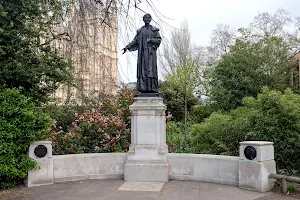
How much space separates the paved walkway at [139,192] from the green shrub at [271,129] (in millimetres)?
1992

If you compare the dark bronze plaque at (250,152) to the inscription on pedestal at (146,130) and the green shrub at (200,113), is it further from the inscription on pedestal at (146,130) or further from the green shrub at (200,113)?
the green shrub at (200,113)

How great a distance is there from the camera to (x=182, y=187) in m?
7.12

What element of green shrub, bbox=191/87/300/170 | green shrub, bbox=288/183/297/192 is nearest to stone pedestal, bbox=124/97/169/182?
green shrub, bbox=191/87/300/170

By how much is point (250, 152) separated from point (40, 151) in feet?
15.9

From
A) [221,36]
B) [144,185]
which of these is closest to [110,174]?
[144,185]

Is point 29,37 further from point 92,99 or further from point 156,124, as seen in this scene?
point 92,99

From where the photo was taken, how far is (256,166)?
260 inches

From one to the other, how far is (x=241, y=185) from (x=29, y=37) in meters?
6.47

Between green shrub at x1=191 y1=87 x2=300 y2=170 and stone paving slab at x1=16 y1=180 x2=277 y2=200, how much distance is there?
6.54 feet

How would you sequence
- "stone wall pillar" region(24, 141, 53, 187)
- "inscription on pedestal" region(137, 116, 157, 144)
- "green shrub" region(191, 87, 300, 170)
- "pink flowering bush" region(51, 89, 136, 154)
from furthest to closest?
1. "pink flowering bush" region(51, 89, 136, 154)
2. "green shrub" region(191, 87, 300, 170)
3. "inscription on pedestal" region(137, 116, 157, 144)
4. "stone wall pillar" region(24, 141, 53, 187)

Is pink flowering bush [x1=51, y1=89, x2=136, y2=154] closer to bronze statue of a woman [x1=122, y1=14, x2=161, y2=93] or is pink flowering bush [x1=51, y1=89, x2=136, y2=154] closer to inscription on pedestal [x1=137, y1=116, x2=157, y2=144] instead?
inscription on pedestal [x1=137, y1=116, x2=157, y2=144]

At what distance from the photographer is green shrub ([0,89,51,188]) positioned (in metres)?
6.99

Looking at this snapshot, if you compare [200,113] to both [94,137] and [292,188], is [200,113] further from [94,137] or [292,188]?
[292,188]

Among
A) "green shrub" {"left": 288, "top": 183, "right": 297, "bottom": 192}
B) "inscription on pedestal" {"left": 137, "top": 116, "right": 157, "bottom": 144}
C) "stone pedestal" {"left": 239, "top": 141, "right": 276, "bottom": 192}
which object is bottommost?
"green shrub" {"left": 288, "top": 183, "right": 297, "bottom": 192}
